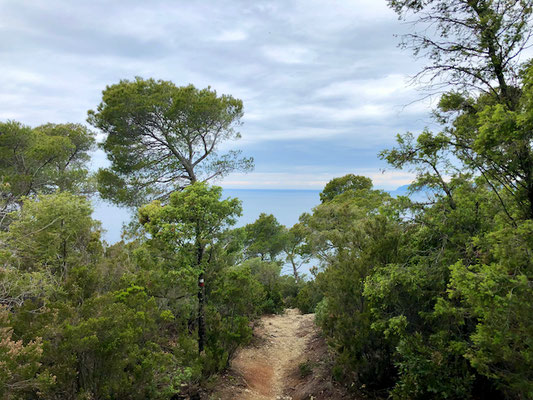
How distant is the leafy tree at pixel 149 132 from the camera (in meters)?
11.9

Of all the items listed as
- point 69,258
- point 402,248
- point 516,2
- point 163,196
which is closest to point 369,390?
point 402,248

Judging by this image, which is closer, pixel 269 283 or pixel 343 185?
pixel 269 283

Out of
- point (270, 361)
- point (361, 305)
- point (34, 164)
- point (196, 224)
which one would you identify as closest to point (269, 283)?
point (270, 361)

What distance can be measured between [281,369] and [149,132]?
9.67 meters

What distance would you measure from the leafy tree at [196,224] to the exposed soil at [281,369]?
73.8 inches

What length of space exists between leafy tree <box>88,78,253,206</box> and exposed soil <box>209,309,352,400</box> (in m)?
6.58

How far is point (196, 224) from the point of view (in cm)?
665

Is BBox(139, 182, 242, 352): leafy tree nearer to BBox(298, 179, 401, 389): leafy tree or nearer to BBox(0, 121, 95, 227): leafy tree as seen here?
BBox(298, 179, 401, 389): leafy tree

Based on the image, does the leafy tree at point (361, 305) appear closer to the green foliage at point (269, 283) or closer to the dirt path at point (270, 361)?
the dirt path at point (270, 361)

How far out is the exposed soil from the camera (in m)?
6.69

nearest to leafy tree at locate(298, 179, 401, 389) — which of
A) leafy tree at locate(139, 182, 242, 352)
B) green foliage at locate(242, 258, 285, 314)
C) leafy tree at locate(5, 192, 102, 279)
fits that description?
leafy tree at locate(139, 182, 242, 352)

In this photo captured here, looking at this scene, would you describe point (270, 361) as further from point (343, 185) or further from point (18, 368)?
point (343, 185)

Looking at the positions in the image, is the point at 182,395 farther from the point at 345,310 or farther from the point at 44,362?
the point at 345,310

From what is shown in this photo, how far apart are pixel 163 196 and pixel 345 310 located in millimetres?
8401
